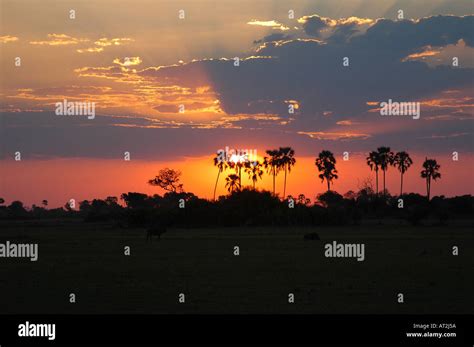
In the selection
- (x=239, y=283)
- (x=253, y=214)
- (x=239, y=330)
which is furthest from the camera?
(x=253, y=214)

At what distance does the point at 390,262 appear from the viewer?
35250 mm

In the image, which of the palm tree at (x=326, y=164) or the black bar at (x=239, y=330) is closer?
the black bar at (x=239, y=330)

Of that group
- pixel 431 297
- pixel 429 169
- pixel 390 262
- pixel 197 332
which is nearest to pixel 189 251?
pixel 390 262

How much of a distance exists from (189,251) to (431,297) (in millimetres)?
22824

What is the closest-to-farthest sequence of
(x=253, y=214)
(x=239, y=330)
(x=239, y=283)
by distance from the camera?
1. (x=239, y=330)
2. (x=239, y=283)
3. (x=253, y=214)

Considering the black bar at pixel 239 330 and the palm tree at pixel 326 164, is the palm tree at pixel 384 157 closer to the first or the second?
the palm tree at pixel 326 164

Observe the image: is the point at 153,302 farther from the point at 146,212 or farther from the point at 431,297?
the point at 146,212

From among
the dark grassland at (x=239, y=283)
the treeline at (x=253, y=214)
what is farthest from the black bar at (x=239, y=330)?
the treeline at (x=253, y=214)

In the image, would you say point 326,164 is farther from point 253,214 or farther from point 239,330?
point 239,330

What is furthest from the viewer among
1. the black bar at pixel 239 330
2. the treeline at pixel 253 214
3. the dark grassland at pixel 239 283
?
the treeline at pixel 253 214

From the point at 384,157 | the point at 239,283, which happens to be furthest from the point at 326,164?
the point at 239,283

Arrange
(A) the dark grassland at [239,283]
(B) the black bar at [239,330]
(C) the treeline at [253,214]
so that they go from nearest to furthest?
(B) the black bar at [239,330]
(A) the dark grassland at [239,283]
(C) the treeline at [253,214]

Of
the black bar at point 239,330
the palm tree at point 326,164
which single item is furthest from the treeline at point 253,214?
the black bar at point 239,330

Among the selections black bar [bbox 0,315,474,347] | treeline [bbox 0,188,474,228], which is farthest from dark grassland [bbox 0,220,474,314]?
treeline [bbox 0,188,474,228]
